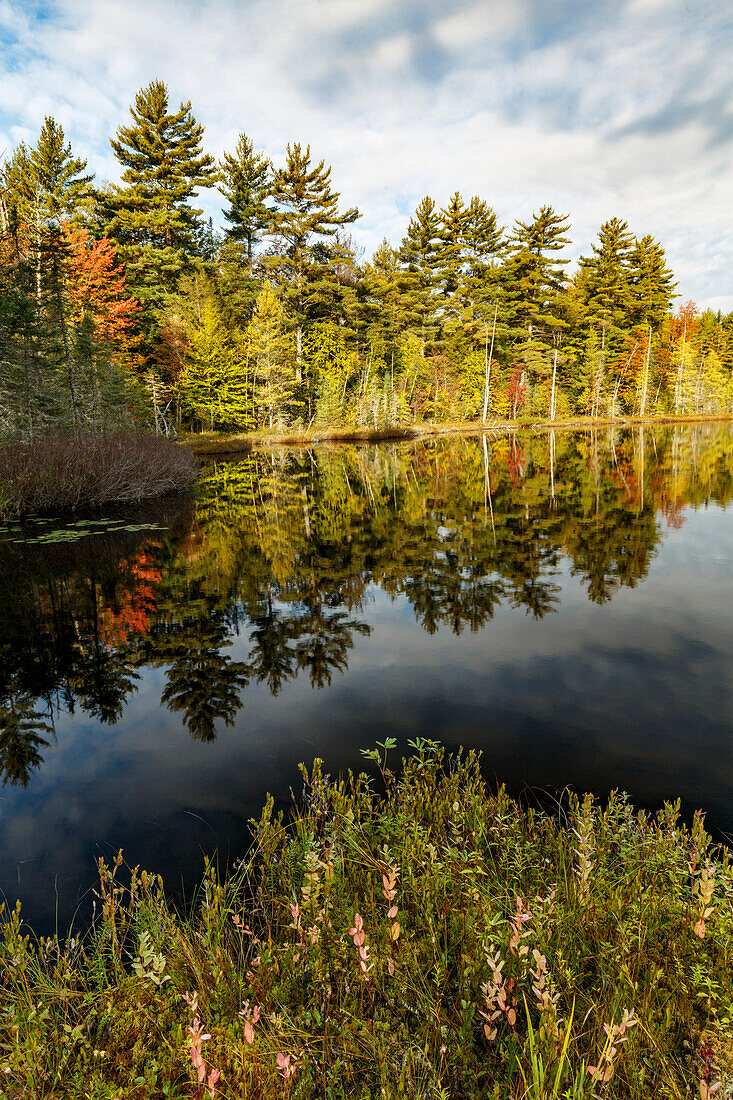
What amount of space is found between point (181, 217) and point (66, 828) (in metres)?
50.5

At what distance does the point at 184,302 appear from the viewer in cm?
4122

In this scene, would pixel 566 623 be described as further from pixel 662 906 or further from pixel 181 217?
pixel 181 217

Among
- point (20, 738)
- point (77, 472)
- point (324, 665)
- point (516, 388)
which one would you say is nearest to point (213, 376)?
point (77, 472)

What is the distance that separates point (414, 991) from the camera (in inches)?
91.0

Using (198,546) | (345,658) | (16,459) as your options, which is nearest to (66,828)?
(345,658)

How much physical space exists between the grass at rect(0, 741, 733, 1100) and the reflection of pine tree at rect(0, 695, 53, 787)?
2404mm

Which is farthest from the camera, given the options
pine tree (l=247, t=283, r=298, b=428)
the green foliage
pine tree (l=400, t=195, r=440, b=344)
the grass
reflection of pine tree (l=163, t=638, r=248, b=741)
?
pine tree (l=400, t=195, r=440, b=344)

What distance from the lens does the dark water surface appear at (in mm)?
4504

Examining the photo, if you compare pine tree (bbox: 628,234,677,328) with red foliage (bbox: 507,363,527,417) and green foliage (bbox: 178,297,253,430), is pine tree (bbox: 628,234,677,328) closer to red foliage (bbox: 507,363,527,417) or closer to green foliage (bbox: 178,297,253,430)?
red foliage (bbox: 507,363,527,417)

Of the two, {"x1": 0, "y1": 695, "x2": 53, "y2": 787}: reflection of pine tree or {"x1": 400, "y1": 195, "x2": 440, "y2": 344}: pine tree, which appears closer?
{"x1": 0, "y1": 695, "x2": 53, "y2": 787}: reflection of pine tree

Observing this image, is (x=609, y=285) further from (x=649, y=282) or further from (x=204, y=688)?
(x=204, y=688)

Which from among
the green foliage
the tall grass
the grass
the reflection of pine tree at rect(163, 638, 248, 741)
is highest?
the green foliage

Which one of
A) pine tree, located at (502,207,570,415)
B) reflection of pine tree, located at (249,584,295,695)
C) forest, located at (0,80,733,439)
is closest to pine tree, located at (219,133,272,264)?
forest, located at (0,80,733,439)

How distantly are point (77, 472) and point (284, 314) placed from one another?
32003 mm
